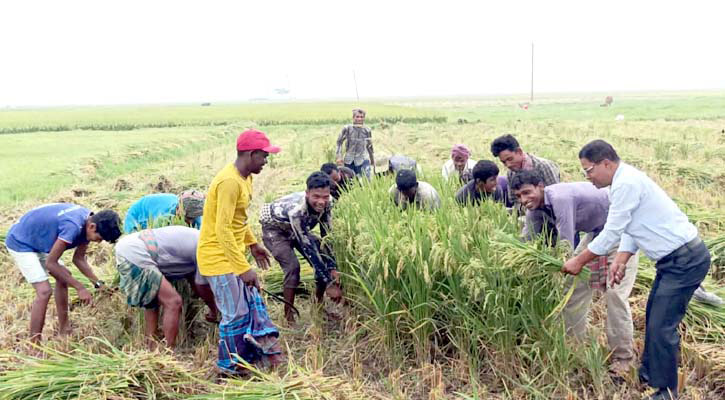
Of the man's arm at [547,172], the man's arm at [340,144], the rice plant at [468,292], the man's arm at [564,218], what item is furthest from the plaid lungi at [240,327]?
the man's arm at [340,144]

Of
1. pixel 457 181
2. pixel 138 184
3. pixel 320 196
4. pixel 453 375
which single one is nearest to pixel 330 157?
pixel 138 184

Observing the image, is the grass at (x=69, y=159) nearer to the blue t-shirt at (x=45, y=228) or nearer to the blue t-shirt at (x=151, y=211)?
the blue t-shirt at (x=151, y=211)

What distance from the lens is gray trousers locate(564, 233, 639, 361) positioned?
355 cm

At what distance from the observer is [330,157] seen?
1155cm

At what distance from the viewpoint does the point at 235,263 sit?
3604 mm

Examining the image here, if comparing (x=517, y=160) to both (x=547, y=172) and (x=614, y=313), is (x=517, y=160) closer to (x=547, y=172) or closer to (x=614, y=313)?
(x=547, y=172)

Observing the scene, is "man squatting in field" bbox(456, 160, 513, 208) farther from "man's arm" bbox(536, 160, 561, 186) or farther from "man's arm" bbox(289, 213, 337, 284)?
"man's arm" bbox(289, 213, 337, 284)

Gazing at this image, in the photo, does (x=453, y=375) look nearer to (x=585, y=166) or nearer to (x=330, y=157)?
(x=585, y=166)

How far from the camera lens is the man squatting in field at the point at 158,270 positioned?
3918 mm

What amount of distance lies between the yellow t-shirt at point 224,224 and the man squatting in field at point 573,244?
1756mm

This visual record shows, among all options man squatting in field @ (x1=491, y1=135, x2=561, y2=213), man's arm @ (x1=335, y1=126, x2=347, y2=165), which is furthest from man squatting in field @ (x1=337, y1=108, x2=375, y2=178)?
man squatting in field @ (x1=491, y1=135, x2=561, y2=213)

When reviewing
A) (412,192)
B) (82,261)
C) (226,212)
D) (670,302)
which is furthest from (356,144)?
(670,302)

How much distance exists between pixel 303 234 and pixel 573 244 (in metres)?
1.91

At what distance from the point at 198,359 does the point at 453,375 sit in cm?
175
